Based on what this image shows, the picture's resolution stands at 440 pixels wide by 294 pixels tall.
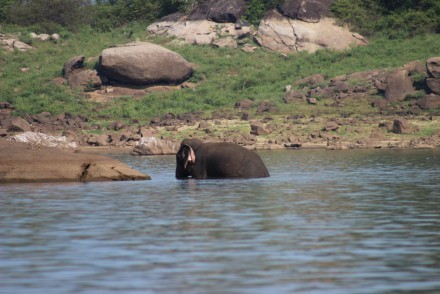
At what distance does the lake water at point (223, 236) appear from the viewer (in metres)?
9.62

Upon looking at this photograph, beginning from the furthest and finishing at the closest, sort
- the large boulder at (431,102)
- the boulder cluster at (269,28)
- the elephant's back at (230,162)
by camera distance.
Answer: the boulder cluster at (269,28) → the large boulder at (431,102) → the elephant's back at (230,162)

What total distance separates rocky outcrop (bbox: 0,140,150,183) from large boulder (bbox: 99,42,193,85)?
27.3 metres

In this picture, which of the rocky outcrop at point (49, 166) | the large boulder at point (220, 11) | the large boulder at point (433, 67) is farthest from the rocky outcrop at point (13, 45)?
the rocky outcrop at point (49, 166)

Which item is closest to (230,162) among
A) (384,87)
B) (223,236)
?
(223,236)

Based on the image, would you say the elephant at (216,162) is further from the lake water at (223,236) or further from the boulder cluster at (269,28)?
the boulder cluster at (269,28)

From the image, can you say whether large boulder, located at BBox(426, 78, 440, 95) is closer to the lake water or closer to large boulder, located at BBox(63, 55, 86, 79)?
large boulder, located at BBox(63, 55, 86, 79)

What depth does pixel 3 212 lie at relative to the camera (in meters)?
15.8

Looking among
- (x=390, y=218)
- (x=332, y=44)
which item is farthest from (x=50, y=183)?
(x=332, y=44)

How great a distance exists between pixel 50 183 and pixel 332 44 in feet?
115

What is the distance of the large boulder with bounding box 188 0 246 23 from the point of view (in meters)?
57.0

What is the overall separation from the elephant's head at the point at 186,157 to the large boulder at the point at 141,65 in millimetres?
26679

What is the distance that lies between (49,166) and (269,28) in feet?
118

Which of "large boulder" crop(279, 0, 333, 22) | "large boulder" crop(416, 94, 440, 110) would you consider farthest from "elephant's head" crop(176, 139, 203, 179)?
"large boulder" crop(279, 0, 333, 22)

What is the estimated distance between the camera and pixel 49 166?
21.1 meters
